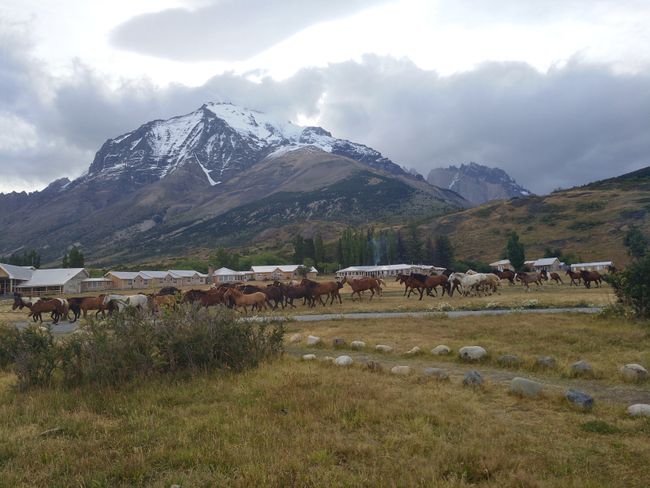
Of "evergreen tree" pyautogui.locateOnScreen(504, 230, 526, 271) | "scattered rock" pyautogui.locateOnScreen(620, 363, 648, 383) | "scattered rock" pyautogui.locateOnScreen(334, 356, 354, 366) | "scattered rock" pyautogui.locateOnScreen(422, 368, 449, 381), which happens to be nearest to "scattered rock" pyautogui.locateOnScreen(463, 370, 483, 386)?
"scattered rock" pyautogui.locateOnScreen(422, 368, 449, 381)

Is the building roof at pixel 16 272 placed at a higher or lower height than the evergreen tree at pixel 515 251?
higher

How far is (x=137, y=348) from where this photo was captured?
35.2 ft

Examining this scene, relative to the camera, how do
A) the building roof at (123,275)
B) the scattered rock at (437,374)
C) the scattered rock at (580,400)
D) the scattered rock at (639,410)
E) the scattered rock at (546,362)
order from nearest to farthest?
1. the scattered rock at (639,410)
2. the scattered rock at (580,400)
3. the scattered rock at (437,374)
4. the scattered rock at (546,362)
5. the building roof at (123,275)

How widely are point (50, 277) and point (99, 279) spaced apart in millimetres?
10474

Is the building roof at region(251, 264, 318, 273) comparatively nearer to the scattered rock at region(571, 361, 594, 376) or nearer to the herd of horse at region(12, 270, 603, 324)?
the herd of horse at region(12, 270, 603, 324)

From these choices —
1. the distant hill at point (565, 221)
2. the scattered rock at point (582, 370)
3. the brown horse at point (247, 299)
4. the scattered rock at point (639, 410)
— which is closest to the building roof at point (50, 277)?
the brown horse at point (247, 299)

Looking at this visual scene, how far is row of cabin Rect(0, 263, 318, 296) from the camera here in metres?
84.5

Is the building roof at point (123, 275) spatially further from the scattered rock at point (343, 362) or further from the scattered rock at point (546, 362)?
the scattered rock at point (546, 362)

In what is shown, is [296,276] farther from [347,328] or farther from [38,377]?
[38,377]

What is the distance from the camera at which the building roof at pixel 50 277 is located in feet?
280

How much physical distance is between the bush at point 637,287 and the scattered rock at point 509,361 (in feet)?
31.8

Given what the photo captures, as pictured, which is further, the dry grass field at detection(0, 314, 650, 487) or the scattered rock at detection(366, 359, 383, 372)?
the scattered rock at detection(366, 359, 383, 372)

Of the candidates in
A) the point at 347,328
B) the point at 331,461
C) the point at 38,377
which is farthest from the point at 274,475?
the point at 347,328

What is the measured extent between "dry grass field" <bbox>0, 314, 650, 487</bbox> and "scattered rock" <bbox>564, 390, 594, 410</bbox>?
0.14 m
